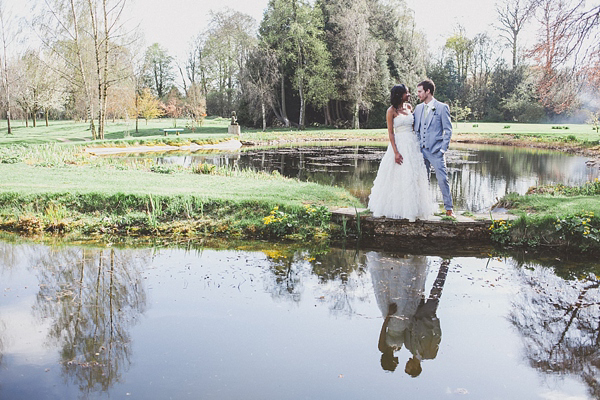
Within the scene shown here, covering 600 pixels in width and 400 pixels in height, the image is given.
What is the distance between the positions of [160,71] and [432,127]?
62.1m

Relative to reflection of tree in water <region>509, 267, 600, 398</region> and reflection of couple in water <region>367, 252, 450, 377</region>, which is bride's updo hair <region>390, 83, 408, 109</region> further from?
reflection of tree in water <region>509, 267, 600, 398</region>

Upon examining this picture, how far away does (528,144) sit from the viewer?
3028cm

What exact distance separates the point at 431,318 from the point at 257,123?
39672 millimetres

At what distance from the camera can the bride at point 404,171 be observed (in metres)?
7.37

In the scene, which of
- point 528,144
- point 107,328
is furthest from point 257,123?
point 107,328

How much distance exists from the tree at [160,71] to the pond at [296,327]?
6067 cm

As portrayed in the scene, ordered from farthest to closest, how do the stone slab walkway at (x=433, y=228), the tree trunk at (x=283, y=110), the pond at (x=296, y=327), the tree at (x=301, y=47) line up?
the tree trunk at (x=283, y=110)
the tree at (x=301, y=47)
the stone slab walkway at (x=433, y=228)
the pond at (x=296, y=327)

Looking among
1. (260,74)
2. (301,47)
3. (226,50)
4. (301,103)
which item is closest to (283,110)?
(301,103)

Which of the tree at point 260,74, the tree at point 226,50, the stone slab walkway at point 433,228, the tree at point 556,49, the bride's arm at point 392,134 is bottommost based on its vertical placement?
the stone slab walkway at point 433,228

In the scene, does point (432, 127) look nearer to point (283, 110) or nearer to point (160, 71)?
point (283, 110)

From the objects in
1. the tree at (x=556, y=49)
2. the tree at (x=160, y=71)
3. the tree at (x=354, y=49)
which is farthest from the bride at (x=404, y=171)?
the tree at (x=160, y=71)

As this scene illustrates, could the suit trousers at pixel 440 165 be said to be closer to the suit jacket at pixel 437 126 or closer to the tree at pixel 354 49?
the suit jacket at pixel 437 126

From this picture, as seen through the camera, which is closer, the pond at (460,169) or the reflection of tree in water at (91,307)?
the reflection of tree in water at (91,307)

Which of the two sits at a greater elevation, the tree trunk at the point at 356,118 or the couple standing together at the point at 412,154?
the tree trunk at the point at 356,118
